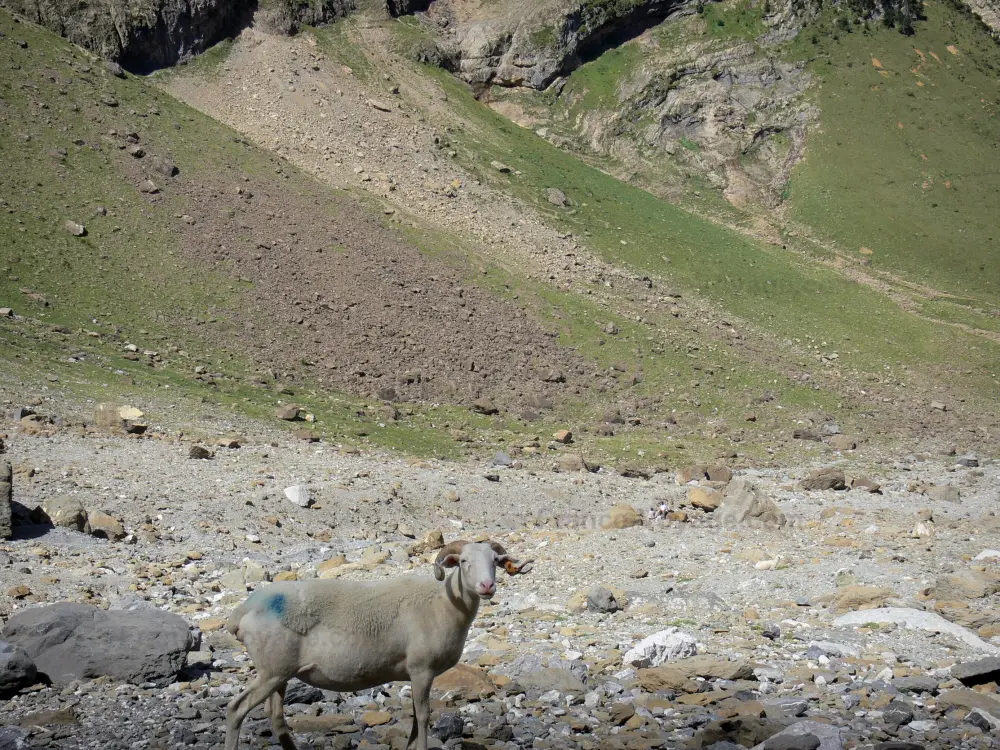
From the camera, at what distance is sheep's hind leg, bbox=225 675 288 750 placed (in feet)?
26.2

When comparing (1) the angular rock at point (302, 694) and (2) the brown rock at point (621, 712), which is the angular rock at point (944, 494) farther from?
(1) the angular rock at point (302, 694)

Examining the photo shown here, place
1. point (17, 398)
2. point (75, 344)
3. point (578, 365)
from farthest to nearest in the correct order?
point (578, 365) < point (75, 344) < point (17, 398)

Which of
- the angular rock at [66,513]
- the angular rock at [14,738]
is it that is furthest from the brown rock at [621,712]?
the angular rock at [66,513]

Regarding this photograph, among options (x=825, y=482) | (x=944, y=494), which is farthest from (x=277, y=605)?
(x=944, y=494)

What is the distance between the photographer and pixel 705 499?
22891mm

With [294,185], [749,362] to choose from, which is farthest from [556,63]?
[749,362]

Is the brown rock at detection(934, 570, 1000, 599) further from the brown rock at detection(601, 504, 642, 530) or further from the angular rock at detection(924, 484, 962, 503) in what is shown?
the angular rock at detection(924, 484, 962, 503)

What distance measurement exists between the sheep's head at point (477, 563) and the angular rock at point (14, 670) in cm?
439

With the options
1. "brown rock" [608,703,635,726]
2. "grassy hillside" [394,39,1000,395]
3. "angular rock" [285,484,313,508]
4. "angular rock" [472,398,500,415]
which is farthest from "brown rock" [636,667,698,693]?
"grassy hillside" [394,39,1000,395]

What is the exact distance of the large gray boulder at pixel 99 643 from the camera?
9.97 m

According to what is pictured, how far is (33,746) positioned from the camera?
8.25m

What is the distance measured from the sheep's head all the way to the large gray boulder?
137 inches

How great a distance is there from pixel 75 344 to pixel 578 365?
1718 cm

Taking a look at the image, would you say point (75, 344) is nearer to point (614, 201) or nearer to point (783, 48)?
point (614, 201)
